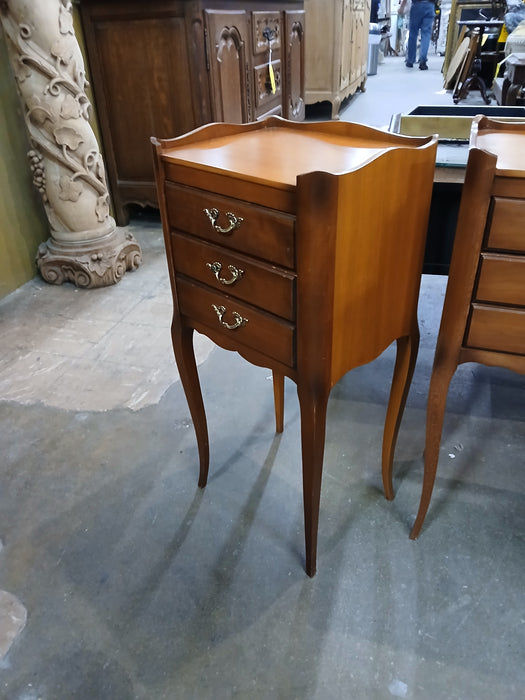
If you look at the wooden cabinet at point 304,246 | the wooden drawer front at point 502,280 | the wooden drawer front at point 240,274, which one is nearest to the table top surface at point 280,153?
the wooden cabinet at point 304,246

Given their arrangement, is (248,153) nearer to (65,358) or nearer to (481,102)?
(65,358)

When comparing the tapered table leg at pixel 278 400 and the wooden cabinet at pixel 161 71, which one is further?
the wooden cabinet at pixel 161 71

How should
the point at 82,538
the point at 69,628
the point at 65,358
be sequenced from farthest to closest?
the point at 65,358 < the point at 82,538 < the point at 69,628

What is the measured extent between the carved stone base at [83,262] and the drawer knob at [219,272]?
63.2 inches

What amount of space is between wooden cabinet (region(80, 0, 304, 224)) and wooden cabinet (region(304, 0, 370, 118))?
1.88 m

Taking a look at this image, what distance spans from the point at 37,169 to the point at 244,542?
1.90 meters

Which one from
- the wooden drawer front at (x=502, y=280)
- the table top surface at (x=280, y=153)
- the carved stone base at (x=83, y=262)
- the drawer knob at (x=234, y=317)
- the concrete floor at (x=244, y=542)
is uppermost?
the table top surface at (x=280, y=153)

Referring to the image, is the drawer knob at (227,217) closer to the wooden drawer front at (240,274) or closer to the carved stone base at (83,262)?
the wooden drawer front at (240,274)

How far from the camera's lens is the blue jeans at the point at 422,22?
805cm

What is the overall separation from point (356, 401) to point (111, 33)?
226 centimetres

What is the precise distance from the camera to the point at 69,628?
1.08 meters

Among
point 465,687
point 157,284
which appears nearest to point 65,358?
point 157,284

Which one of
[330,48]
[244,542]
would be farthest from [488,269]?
[330,48]

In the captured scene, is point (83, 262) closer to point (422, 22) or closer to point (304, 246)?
point (304, 246)
